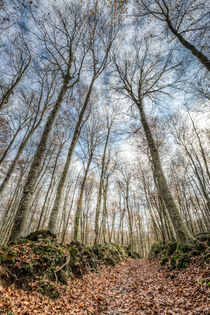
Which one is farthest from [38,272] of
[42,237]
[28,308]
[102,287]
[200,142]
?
[200,142]

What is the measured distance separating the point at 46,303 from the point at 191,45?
10.2 m

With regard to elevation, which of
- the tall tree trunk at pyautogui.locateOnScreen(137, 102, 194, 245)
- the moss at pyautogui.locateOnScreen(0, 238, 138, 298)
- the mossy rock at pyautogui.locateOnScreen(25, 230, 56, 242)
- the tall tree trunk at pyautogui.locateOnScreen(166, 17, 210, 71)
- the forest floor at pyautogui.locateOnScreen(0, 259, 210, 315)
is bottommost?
the forest floor at pyautogui.locateOnScreen(0, 259, 210, 315)

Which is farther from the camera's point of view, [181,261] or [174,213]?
[174,213]

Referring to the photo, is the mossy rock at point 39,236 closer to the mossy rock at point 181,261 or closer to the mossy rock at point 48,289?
the mossy rock at point 48,289

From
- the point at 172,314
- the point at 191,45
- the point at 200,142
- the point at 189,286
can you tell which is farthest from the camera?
the point at 200,142

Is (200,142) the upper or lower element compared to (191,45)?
upper

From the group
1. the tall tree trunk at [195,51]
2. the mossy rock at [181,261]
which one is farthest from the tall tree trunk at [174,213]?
the tall tree trunk at [195,51]

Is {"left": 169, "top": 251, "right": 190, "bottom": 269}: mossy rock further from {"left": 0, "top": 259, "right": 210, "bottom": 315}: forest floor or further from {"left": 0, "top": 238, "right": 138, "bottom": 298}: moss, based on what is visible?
{"left": 0, "top": 238, "right": 138, "bottom": 298}: moss

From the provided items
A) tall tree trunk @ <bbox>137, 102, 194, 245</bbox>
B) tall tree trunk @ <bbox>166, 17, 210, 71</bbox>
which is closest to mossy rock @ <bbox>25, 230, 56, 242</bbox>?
tall tree trunk @ <bbox>137, 102, 194, 245</bbox>

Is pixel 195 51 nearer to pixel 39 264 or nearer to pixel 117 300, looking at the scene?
pixel 117 300

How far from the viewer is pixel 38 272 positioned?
3428 mm

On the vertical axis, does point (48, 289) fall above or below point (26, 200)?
below

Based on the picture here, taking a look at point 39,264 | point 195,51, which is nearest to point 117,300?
point 39,264

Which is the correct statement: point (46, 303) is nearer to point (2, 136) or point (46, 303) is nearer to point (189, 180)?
point (2, 136)
